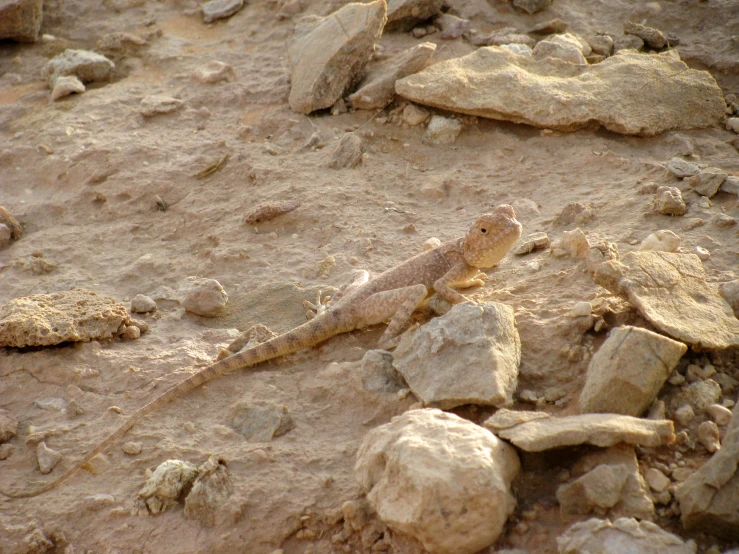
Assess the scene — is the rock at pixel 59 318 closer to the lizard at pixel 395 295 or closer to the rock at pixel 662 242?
the lizard at pixel 395 295

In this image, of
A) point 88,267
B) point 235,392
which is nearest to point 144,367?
point 235,392

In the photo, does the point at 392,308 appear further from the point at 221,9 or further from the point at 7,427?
the point at 221,9

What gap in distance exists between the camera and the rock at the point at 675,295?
320cm

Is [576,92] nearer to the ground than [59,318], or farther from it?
farther from it

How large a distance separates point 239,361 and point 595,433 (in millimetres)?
2282

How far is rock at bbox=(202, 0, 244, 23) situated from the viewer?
9.01m

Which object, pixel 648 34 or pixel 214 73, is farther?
pixel 214 73

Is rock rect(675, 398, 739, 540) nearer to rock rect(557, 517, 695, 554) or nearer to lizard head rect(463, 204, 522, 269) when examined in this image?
rock rect(557, 517, 695, 554)

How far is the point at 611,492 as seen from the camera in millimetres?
2633

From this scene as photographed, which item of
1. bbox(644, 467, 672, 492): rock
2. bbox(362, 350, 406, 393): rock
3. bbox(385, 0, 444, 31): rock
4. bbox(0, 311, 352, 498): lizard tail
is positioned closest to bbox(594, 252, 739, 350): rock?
bbox(644, 467, 672, 492): rock

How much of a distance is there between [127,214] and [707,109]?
5.51 meters

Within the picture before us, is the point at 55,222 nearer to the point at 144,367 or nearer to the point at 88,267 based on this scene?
the point at 88,267

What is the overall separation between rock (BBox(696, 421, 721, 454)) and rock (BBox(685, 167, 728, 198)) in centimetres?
228

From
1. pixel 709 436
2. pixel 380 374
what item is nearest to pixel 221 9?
pixel 380 374
